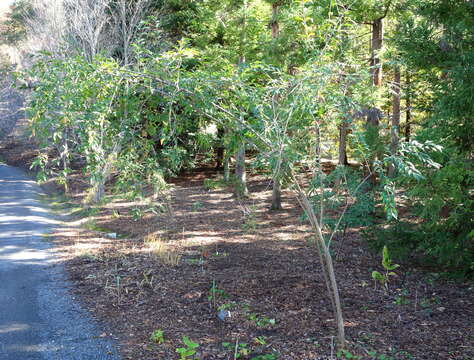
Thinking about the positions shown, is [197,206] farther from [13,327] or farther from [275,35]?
[13,327]

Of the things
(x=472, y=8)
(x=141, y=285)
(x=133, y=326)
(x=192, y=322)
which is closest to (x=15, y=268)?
(x=141, y=285)

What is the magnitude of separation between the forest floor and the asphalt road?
0.71ft

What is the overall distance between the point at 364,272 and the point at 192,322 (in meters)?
2.93

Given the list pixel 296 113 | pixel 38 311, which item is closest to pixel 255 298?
pixel 296 113

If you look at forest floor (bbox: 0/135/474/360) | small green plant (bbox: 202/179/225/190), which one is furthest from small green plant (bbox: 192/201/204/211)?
small green plant (bbox: 202/179/225/190)

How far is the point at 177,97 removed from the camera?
12.2ft

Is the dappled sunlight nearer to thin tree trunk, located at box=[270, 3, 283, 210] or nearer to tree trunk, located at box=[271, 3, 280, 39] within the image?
thin tree trunk, located at box=[270, 3, 283, 210]

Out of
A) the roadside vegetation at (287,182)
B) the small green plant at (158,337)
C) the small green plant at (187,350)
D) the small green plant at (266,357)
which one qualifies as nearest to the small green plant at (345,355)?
the roadside vegetation at (287,182)

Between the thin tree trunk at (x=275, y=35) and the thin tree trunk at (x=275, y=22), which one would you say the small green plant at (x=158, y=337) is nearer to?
the thin tree trunk at (x=275, y=35)

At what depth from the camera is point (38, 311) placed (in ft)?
17.8

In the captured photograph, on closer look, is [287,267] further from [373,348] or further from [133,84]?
[133,84]

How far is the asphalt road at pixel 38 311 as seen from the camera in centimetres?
433

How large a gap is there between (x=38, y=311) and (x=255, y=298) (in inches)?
114

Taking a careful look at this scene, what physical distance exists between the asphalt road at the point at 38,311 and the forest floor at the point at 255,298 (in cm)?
22
